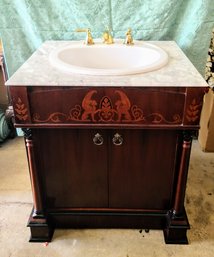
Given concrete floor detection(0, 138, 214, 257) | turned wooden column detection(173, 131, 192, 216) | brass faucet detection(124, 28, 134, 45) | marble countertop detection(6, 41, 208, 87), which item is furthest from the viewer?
brass faucet detection(124, 28, 134, 45)

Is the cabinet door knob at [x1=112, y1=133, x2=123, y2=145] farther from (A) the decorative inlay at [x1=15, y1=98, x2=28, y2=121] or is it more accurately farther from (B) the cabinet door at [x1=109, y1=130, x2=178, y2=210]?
(A) the decorative inlay at [x1=15, y1=98, x2=28, y2=121]

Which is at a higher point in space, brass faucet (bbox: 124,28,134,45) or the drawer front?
brass faucet (bbox: 124,28,134,45)

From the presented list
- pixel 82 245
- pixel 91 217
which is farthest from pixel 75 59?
pixel 82 245

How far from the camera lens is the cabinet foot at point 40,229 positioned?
138 centimetres

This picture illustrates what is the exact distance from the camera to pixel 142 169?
4.25 feet

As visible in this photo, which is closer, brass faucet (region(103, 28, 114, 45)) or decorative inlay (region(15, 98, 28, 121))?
decorative inlay (region(15, 98, 28, 121))

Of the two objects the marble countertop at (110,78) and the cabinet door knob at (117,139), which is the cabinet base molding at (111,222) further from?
the marble countertop at (110,78)

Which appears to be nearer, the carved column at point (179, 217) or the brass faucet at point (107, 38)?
the carved column at point (179, 217)

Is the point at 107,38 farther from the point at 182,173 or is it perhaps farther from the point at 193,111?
the point at 182,173

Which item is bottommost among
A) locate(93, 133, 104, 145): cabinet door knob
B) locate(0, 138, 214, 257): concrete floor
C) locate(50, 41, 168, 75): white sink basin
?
locate(0, 138, 214, 257): concrete floor

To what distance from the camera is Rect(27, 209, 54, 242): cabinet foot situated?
1.38 meters

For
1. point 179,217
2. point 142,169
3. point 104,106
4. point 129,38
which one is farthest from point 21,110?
point 179,217

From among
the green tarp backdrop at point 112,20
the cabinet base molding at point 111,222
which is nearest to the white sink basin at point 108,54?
the green tarp backdrop at point 112,20

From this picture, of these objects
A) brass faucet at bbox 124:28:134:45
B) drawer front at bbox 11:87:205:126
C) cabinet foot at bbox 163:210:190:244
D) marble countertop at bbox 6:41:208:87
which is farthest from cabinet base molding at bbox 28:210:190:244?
brass faucet at bbox 124:28:134:45
